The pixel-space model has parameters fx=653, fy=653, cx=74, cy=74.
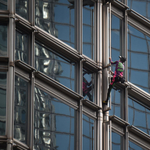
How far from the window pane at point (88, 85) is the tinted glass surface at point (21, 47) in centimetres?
384

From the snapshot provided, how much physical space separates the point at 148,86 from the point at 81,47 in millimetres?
4798

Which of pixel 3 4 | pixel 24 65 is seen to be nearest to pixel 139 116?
pixel 24 65

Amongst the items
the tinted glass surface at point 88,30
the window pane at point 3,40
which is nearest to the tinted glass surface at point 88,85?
the tinted glass surface at point 88,30

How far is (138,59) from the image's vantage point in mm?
36219

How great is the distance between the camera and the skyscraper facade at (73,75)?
30203 millimetres

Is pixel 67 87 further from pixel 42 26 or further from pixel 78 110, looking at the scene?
pixel 42 26

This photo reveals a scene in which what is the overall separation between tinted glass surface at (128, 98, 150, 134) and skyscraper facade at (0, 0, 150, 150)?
0.05 m

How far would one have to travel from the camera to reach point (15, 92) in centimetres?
2998

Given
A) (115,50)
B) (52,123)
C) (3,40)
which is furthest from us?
(115,50)

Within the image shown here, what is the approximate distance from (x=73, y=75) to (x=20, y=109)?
4.33 metres

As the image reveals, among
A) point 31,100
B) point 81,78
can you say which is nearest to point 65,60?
point 81,78

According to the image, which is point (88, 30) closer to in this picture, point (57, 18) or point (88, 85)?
point (57, 18)

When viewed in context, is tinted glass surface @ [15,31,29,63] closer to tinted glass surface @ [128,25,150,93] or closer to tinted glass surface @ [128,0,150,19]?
tinted glass surface @ [128,25,150,93]

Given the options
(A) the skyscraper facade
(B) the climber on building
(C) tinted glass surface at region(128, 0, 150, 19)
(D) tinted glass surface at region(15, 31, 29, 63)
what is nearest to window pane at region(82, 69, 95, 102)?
(A) the skyscraper facade
